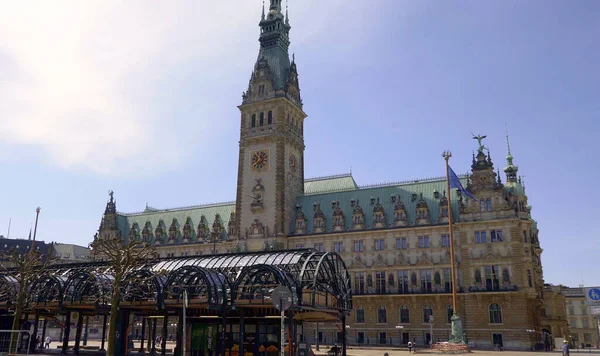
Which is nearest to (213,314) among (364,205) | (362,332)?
(362,332)

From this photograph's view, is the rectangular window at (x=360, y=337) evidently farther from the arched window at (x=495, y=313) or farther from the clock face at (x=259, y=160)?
the clock face at (x=259, y=160)

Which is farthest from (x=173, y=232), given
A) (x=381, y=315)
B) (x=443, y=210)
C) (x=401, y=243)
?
(x=443, y=210)

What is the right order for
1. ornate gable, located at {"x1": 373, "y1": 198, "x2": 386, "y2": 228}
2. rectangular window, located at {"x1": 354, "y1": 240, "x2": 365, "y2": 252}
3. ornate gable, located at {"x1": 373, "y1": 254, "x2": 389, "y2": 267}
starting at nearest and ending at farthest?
ornate gable, located at {"x1": 373, "y1": 254, "x2": 389, "y2": 267}, ornate gable, located at {"x1": 373, "y1": 198, "x2": 386, "y2": 228}, rectangular window, located at {"x1": 354, "y1": 240, "x2": 365, "y2": 252}

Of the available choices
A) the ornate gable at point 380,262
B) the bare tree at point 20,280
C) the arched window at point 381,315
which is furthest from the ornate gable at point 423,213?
the bare tree at point 20,280

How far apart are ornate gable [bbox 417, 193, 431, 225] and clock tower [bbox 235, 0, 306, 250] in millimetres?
25205

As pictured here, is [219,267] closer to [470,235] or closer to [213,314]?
[213,314]

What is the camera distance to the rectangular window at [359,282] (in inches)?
3593

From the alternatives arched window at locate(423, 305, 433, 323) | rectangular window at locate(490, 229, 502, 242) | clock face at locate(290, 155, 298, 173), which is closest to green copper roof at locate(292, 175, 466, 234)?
clock face at locate(290, 155, 298, 173)

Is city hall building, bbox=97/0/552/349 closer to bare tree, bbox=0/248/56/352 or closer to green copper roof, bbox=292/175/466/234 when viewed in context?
green copper roof, bbox=292/175/466/234

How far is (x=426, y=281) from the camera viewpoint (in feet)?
282

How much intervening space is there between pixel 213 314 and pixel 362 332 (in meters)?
46.9

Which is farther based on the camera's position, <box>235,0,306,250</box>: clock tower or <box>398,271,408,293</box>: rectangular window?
<box>235,0,306,250</box>: clock tower

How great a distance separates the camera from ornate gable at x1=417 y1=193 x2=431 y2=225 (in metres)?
88.8

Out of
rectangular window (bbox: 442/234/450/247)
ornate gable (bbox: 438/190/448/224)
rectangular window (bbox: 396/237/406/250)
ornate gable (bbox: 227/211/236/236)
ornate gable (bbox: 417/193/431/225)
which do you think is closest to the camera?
rectangular window (bbox: 442/234/450/247)
